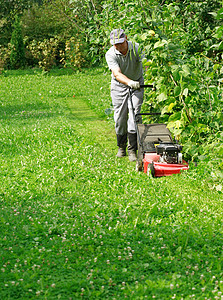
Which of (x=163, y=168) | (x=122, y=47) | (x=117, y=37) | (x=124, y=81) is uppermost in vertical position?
(x=117, y=37)

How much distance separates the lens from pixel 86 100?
13.0 meters

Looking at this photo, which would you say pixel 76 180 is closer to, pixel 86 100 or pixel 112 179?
pixel 112 179

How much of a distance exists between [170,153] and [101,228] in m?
1.75

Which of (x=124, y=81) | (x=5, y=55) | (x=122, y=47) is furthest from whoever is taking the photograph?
(x=5, y=55)

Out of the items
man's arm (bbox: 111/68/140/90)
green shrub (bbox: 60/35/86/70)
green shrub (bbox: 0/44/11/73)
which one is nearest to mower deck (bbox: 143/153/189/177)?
man's arm (bbox: 111/68/140/90)

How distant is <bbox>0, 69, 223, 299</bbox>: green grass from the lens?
3.10m

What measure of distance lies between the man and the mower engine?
Result: 41.8 inches

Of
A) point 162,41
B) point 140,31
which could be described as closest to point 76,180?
point 162,41

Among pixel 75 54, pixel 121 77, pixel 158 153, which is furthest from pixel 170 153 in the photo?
pixel 75 54

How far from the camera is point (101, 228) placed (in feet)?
12.9

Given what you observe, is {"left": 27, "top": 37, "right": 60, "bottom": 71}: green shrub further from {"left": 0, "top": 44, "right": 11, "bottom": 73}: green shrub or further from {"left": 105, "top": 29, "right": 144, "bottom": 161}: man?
{"left": 105, "top": 29, "right": 144, "bottom": 161}: man

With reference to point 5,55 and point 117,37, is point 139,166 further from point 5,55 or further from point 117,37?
point 5,55

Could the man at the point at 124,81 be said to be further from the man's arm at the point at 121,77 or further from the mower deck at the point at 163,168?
the mower deck at the point at 163,168

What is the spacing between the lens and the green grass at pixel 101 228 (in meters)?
3.10
